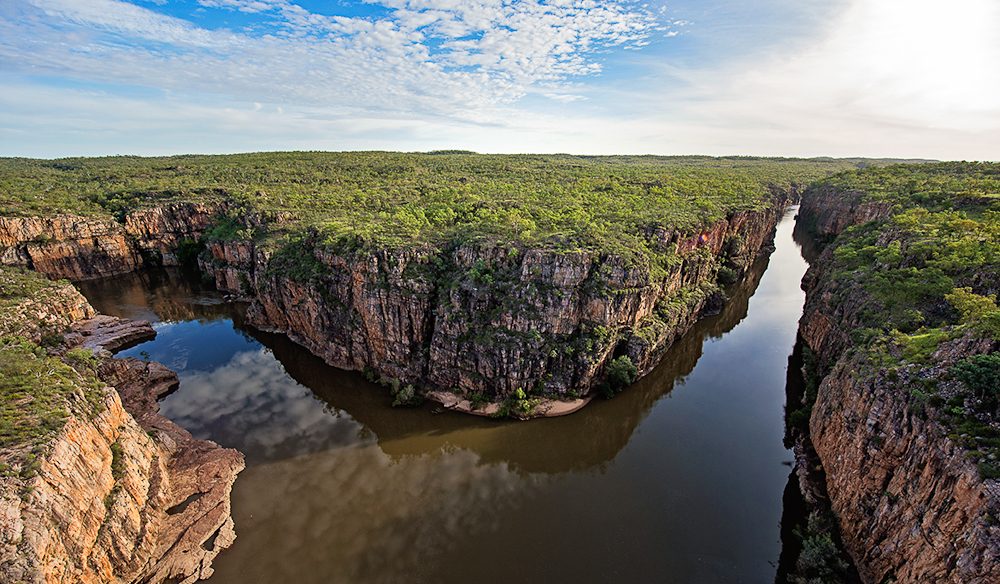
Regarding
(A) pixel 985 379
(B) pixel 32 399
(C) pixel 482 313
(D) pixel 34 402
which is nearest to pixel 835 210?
(A) pixel 985 379

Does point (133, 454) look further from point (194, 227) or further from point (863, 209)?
point (863, 209)

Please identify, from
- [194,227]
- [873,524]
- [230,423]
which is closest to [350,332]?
[230,423]

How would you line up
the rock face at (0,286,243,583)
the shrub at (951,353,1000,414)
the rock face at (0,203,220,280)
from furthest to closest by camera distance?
the rock face at (0,203,220,280)
the shrub at (951,353,1000,414)
the rock face at (0,286,243,583)

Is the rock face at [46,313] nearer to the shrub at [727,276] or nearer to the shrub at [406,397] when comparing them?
the shrub at [406,397]

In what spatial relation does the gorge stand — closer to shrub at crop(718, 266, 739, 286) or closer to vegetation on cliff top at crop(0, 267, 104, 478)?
vegetation on cliff top at crop(0, 267, 104, 478)

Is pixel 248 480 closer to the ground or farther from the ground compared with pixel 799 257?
closer to the ground

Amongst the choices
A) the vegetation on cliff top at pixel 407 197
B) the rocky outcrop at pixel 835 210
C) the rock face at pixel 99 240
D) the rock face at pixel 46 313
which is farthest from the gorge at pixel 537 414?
the rock face at pixel 99 240

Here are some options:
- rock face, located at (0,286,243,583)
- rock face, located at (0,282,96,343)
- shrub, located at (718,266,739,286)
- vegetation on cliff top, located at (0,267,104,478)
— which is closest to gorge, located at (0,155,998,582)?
rock face, located at (0,286,243,583)
